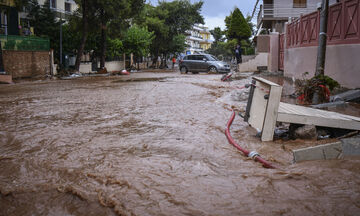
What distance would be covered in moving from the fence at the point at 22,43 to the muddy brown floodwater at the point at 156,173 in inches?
598

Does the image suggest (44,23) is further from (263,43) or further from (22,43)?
(263,43)

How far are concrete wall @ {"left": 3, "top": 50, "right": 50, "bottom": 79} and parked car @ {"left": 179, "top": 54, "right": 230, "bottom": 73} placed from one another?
10410mm

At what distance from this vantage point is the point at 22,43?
21.2 m

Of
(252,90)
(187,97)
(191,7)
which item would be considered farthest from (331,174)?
(191,7)

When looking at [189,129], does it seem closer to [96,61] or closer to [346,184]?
[346,184]

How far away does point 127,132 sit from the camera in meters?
6.00

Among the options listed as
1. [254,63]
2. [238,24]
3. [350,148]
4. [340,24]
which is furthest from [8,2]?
[238,24]

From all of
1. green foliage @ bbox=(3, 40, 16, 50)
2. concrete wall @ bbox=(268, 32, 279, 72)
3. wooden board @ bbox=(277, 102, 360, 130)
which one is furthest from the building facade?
wooden board @ bbox=(277, 102, 360, 130)

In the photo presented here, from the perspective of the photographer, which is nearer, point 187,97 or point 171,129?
point 171,129

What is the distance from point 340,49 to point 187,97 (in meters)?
4.72

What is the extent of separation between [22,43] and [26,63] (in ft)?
4.03

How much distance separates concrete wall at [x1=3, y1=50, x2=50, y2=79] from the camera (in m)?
20.1

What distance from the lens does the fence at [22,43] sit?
20.0 metres

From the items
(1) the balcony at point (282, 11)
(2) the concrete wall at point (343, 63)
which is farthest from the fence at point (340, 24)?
(1) the balcony at point (282, 11)
